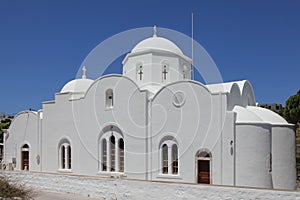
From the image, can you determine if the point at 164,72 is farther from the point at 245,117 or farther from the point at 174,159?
the point at 245,117

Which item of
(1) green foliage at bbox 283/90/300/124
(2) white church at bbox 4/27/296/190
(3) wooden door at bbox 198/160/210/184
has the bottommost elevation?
(3) wooden door at bbox 198/160/210/184

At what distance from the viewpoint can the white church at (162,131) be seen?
625 inches

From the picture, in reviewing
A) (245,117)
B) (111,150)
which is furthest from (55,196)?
(245,117)

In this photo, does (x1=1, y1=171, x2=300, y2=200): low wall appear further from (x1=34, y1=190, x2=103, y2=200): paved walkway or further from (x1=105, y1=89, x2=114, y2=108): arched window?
(x1=105, y1=89, x2=114, y2=108): arched window

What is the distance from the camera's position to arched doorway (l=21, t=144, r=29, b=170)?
2320 centimetres

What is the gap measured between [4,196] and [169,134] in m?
7.82

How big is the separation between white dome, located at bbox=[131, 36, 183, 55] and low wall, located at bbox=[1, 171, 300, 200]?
8.84m

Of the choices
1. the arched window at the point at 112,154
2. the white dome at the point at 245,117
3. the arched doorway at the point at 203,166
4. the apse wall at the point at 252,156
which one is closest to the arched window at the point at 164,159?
the arched doorway at the point at 203,166

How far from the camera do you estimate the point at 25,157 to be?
2339 centimetres

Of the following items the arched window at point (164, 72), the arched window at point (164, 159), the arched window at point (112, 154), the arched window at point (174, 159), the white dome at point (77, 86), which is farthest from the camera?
the white dome at point (77, 86)

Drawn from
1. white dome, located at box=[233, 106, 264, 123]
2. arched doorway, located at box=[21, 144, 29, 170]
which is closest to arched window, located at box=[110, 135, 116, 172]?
white dome, located at box=[233, 106, 264, 123]

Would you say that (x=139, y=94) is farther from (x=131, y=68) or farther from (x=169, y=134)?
(x=131, y=68)

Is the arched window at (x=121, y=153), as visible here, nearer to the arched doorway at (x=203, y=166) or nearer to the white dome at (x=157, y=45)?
the arched doorway at (x=203, y=166)

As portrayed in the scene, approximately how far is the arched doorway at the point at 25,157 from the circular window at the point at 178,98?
436 inches
